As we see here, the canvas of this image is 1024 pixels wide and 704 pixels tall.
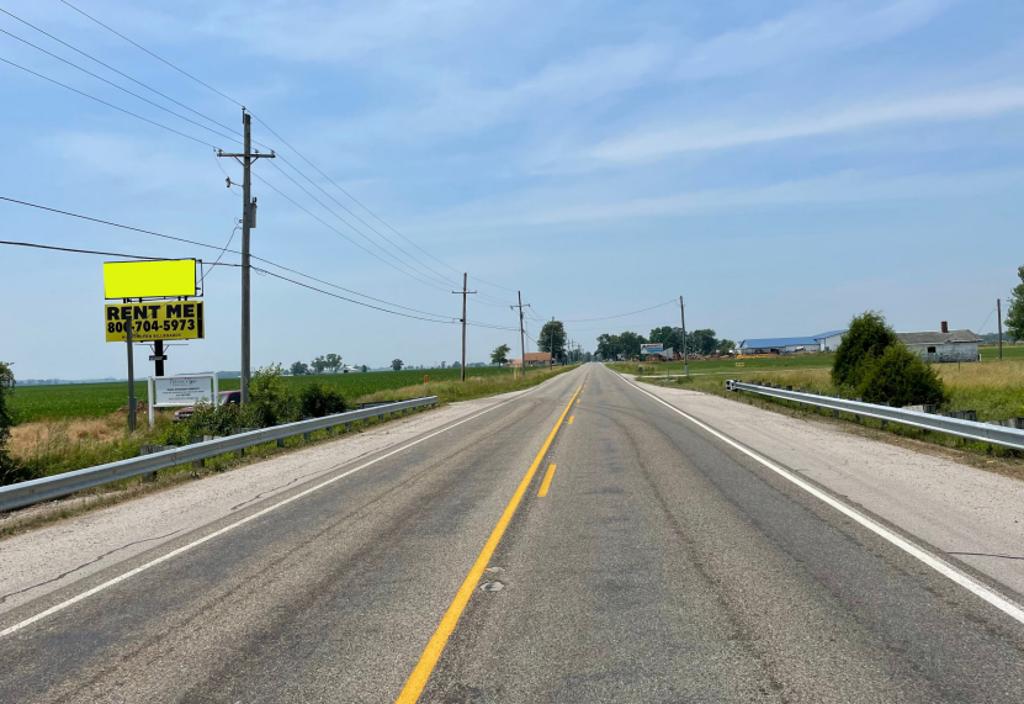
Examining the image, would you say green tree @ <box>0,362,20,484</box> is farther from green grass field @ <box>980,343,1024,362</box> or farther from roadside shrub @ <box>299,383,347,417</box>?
→ green grass field @ <box>980,343,1024,362</box>

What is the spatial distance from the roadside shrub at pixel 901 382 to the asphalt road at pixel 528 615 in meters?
14.1

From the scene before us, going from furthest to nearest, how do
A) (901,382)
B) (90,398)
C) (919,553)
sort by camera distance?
1. (90,398)
2. (901,382)
3. (919,553)

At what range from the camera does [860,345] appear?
91.1 ft

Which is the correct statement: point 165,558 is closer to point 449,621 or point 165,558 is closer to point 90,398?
point 449,621

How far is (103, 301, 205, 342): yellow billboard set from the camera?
37.2m

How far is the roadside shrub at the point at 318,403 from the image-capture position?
27.8 m

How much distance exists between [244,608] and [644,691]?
3.33 m

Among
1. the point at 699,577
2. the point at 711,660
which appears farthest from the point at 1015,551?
the point at 711,660

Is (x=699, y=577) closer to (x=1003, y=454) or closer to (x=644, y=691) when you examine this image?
(x=644, y=691)

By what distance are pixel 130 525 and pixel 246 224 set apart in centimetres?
1645

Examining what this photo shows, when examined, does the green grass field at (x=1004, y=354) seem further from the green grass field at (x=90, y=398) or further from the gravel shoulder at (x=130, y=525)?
the gravel shoulder at (x=130, y=525)

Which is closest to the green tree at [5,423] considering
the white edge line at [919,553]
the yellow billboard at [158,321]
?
the white edge line at [919,553]

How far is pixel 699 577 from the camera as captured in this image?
20.9 ft

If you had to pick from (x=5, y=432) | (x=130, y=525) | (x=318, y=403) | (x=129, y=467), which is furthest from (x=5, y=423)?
(x=318, y=403)
